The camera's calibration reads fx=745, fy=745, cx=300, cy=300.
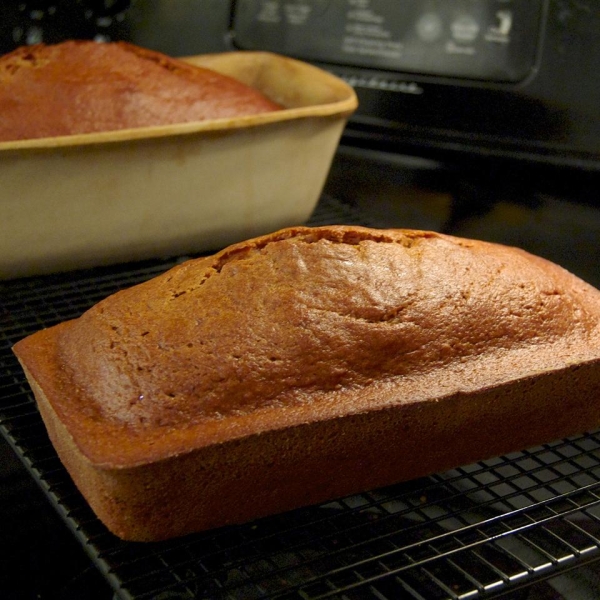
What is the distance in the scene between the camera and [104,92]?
4.53ft

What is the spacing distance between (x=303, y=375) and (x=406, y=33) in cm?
91

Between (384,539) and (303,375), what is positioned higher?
(303,375)

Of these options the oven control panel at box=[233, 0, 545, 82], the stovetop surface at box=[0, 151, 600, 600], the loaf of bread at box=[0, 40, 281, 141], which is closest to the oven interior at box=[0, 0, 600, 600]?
the stovetop surface at box=[0, 151, 600, 600]

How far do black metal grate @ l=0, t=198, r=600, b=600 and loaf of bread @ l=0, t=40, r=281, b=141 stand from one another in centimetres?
52

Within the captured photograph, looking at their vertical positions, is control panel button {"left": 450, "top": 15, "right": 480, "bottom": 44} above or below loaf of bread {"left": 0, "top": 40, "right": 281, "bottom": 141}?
above

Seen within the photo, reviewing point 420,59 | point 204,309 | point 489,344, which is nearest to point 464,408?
point 489,344

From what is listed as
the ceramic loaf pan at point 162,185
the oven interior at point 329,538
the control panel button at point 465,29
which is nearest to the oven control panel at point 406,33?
the control panel button at point 465,29

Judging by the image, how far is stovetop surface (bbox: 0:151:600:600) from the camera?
2.51 feet

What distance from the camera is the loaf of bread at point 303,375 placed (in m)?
0.80

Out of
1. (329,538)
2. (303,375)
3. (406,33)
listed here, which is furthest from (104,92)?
(329,538)

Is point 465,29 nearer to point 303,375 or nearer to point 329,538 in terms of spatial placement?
point 303,375

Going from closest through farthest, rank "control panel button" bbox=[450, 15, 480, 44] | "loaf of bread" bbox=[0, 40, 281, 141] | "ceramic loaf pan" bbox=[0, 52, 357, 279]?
"ceramic loaf pan" bbox=[0, 52, 357, 279] < "loaf of bread" bbox=[0, 40, 281, 141] < "control panel button" bbox=[450, 15, 480, 44]

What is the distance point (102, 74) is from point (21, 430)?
76 centimetres

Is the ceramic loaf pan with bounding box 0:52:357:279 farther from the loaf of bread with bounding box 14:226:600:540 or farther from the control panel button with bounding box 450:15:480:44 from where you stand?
the loaf of bread with bounding box 14:226:600:540
